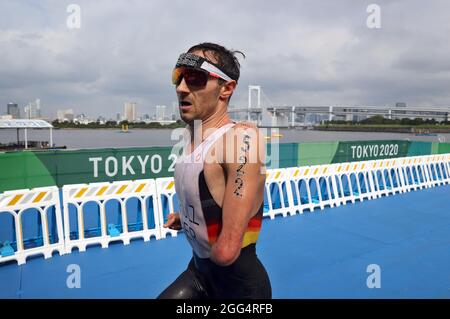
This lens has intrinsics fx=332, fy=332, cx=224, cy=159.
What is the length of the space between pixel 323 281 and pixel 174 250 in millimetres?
2657

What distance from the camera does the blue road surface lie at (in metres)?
4.52

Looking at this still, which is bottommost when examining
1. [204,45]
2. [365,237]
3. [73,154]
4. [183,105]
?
[365,237]

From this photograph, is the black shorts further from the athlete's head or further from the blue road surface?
the blue road surface

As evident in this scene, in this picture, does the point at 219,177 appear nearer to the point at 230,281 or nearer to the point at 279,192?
the point at 230,281

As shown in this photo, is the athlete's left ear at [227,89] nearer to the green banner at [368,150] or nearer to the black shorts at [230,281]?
the black shorts at [230,281]

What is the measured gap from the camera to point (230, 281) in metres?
1.81

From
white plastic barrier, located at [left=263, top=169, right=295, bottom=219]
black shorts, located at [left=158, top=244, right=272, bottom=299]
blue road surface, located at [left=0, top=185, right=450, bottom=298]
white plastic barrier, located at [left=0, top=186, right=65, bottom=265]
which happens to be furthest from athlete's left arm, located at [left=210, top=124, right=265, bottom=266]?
white plastic barrier, located at [left=263, top=169, right=295, bottom=219]

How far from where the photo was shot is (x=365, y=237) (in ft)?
22.1

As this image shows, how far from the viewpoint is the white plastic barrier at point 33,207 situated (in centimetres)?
543

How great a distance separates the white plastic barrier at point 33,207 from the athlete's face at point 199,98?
5019 millimetres

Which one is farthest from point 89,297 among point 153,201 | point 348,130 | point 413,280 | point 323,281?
point 348,130

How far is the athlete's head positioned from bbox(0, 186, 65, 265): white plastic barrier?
5037 millimetres

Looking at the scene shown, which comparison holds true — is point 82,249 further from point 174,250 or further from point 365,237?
point 365,237

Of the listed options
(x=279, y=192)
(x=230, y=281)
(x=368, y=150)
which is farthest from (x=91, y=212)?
(x=368, y=150)
